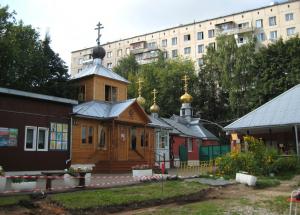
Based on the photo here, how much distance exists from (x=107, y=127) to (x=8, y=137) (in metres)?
7.54

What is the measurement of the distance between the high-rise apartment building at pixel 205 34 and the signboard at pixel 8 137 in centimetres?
4329

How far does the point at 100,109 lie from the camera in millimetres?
26172

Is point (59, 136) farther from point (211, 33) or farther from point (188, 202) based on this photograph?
point (211, 33)

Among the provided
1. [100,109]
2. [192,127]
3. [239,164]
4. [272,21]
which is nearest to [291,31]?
[272,21]

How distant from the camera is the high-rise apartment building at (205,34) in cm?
5997

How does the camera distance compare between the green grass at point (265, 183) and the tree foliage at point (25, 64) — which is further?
the tree foliage at point (25, 64)

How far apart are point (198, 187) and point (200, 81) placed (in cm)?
4071

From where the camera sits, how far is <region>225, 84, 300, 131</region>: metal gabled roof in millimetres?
25922

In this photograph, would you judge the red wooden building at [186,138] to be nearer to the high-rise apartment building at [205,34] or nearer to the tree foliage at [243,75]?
the tree foliage at [243,75]

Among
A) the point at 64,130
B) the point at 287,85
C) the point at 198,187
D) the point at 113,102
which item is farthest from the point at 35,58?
the point at 287,85

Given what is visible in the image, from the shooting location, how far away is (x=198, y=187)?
54.2ft

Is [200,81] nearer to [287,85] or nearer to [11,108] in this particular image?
[287,85]

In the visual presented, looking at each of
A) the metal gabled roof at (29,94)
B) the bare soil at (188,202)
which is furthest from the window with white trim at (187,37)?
the bare soil at (188,202)

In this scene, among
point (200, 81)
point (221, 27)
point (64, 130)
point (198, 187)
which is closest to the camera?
point (198, 187)
